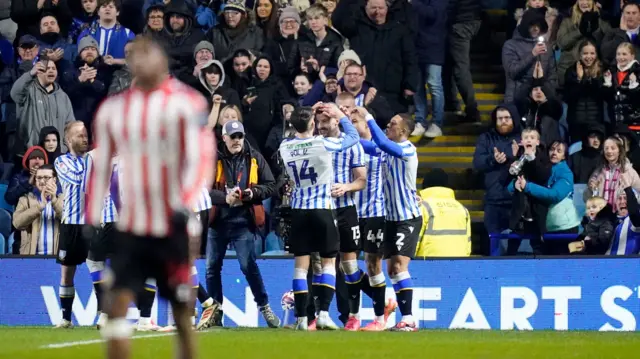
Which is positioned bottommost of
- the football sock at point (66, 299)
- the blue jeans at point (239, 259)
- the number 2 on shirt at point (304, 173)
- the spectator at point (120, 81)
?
the football sock at point (66, 299)

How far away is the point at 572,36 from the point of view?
2105cm

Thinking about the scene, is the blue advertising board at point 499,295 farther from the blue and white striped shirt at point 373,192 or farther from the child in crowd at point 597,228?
the blue and white striped shirt at point 373,192

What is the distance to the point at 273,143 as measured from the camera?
61.3ft

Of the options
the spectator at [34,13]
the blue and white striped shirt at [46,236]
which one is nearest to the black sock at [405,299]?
the blue and white striped shirt at [46,236]

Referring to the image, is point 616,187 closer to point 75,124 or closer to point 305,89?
point 305,89

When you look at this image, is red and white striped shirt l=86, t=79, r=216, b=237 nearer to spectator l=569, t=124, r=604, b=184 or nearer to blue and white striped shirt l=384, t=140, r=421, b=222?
blue and white striped shirt l=384, t=140, r=421, b=222

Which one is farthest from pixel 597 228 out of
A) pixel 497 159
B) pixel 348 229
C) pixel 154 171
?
pixel 154 171

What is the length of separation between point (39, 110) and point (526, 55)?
692cm

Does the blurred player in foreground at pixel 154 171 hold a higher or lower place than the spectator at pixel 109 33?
lower

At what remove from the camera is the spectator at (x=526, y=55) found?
20.3 meters

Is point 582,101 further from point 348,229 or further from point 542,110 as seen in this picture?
point 348,229

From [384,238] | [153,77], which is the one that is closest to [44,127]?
[384,238]

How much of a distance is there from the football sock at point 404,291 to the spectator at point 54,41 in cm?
704

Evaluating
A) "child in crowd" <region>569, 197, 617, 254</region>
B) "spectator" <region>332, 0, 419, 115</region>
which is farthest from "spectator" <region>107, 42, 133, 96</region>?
"child in crowd" <region>569, 197, 617, 254</region>
